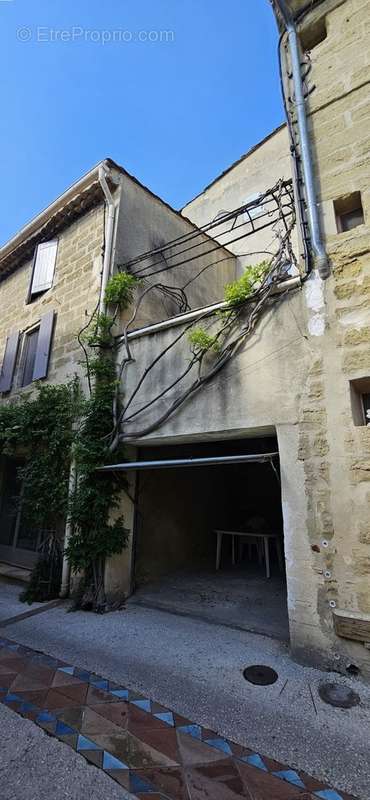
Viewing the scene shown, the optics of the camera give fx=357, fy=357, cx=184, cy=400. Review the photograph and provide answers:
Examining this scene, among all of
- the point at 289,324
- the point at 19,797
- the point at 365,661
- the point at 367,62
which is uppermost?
the point at 367,62

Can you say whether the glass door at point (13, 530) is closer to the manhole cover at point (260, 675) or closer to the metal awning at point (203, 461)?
the metal awning at point (203, 461)

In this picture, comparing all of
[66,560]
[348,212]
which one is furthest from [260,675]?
[348,212]

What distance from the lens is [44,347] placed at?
6480 mm

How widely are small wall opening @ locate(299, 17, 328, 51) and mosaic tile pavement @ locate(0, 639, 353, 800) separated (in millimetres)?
6941

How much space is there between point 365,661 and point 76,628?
2.90 meters

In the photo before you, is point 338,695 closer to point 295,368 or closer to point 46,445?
point 295,368

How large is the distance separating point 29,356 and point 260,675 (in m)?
6.46

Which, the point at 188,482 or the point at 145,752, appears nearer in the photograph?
the point at 145,752

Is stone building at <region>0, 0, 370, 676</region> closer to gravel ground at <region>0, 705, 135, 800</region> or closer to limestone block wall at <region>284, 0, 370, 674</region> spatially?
limestone block wall at <region>284, 0, 370, 674</region>

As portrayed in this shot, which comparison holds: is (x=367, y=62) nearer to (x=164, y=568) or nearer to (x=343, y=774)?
(x=343, y=774)

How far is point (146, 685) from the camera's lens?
2.82 m

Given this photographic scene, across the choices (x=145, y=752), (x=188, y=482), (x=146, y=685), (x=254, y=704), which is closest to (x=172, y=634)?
(x=146, y=685)

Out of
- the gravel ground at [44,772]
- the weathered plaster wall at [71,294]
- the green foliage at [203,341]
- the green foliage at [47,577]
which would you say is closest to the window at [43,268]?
the weathered plaster wall at [71,294]

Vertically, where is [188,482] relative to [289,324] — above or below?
below
